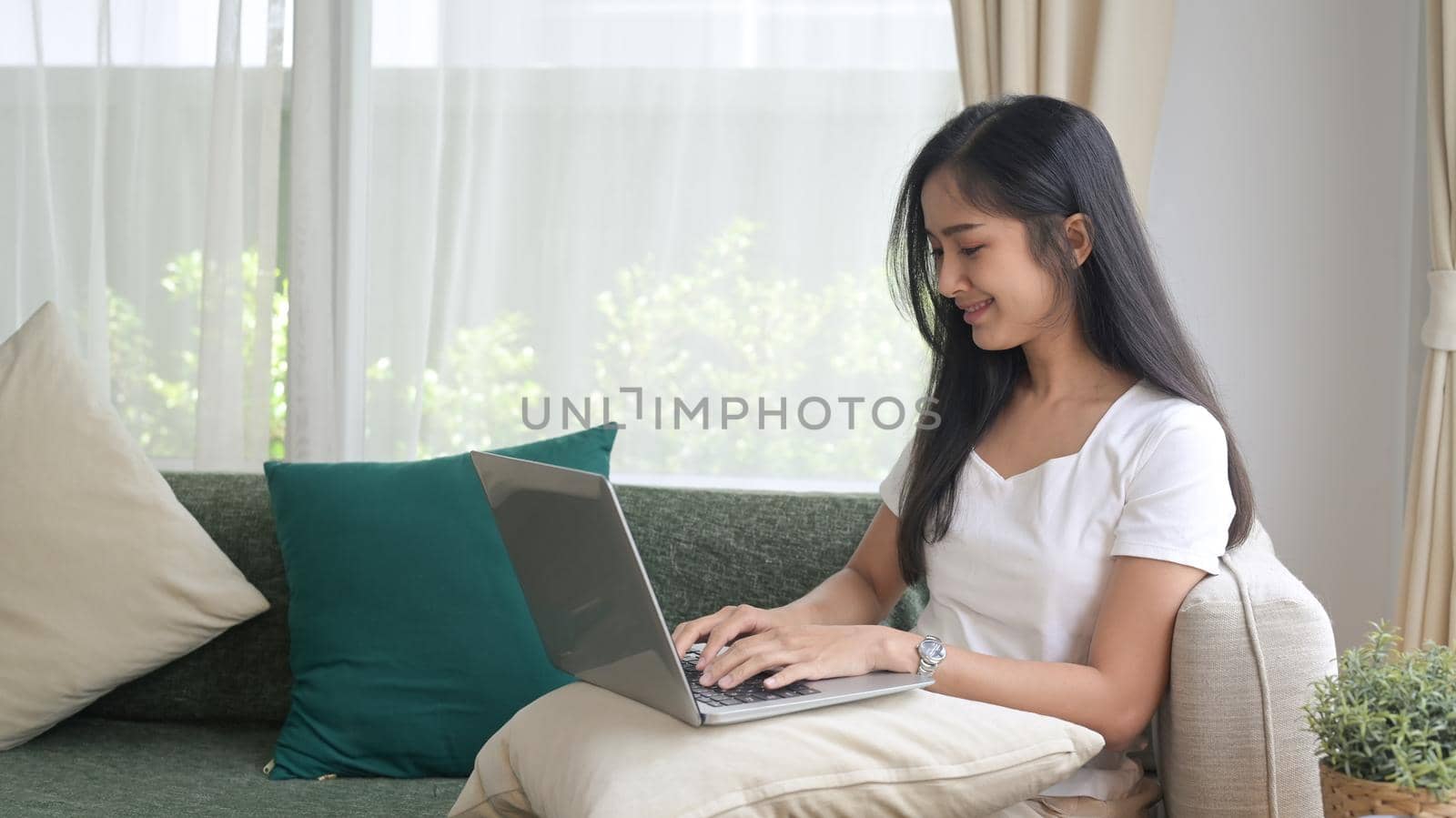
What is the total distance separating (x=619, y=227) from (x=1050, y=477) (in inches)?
56.1

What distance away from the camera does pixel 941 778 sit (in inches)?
41.6

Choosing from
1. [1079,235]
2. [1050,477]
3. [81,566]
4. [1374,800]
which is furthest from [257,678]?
[1374,800]

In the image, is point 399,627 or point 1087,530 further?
point 399,627

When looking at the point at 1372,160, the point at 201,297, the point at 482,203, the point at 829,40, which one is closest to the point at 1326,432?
the point at 1372,160

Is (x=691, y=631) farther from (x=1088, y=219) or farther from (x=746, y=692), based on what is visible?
(x=1088, y=219)

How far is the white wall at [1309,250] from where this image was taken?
2473mm

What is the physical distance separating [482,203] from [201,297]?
62 centimetres

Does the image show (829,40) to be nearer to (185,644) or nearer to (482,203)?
(482,203)

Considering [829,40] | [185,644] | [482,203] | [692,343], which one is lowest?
[185,644]

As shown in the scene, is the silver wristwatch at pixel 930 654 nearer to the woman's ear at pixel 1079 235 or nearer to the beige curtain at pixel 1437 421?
the woman's ear at pixel 1079 235

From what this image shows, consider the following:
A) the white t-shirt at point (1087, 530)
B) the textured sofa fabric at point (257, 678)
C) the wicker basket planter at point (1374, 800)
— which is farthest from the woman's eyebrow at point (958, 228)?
the wicker basket planter at point (1374, 800)

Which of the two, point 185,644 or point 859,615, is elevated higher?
point 859,615

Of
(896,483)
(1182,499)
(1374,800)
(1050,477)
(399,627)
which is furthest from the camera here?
(399,627)

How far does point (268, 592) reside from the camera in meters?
1.99
